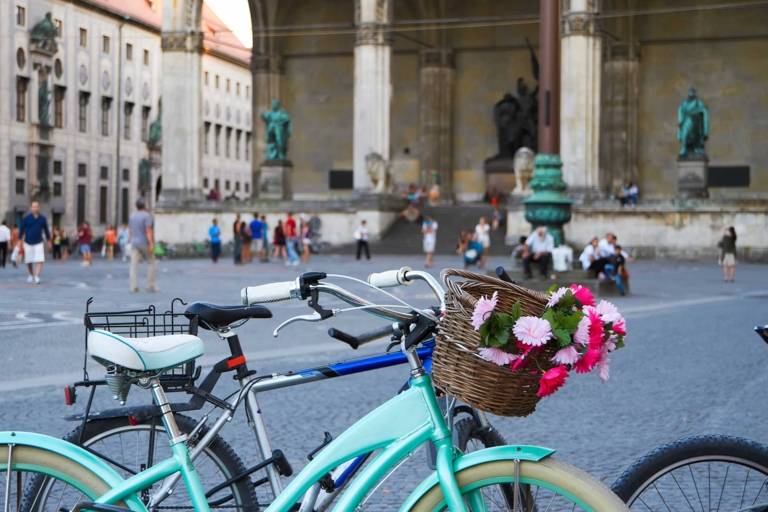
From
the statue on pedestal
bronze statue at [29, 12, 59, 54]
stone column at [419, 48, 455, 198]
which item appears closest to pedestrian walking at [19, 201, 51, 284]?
the statue on pedestal

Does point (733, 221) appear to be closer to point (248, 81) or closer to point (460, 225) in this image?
point (460, 225)

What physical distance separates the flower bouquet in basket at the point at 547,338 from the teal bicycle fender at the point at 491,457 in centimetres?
16

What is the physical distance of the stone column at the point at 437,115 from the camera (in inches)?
2077

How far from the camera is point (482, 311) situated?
12.3 ft

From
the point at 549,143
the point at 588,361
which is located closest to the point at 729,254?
the point at 549,143

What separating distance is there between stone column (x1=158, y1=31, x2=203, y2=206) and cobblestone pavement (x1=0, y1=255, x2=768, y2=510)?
80.5 ft

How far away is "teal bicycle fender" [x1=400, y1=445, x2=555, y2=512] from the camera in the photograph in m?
3.68

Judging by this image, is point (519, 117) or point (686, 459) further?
point (519, 117)

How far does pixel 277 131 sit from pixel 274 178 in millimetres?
1687

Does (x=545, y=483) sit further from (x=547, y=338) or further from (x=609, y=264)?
(x=609, y=264)

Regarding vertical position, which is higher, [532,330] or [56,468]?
[532,330]

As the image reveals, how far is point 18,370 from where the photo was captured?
1191cm

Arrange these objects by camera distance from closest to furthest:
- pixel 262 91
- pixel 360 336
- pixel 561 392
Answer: pixel 360 336
pixel 561 392
pixel 262 91

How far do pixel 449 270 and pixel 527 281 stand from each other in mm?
20678
